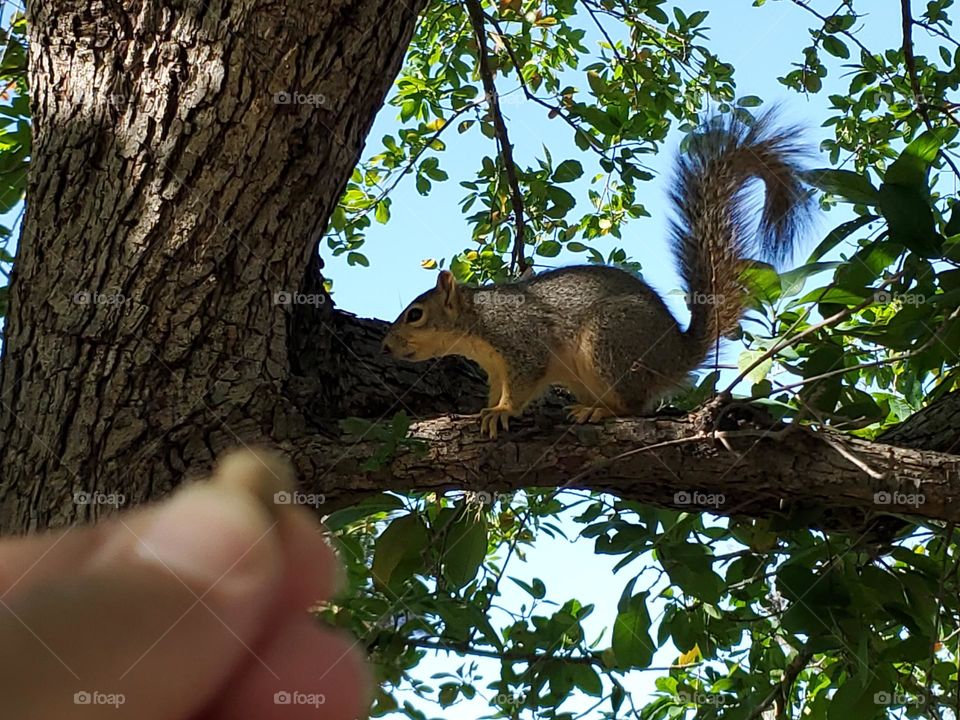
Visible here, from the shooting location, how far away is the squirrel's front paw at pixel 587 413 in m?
1.77

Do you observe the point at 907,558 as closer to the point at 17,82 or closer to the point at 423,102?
A: the point at 423,102

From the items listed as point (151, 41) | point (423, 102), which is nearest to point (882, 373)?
point (423, 102)

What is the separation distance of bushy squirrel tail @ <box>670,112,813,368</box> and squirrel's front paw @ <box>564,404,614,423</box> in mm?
252

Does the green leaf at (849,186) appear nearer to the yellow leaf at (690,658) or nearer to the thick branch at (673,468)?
the thick branch at (673,468)

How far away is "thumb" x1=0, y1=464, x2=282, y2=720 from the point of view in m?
0.27

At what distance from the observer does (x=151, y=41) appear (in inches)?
61.5

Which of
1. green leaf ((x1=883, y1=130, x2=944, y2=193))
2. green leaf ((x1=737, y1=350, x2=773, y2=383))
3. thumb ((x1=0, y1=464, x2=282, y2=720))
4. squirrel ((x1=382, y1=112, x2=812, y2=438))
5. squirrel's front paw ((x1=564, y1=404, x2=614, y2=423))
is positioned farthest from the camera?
squirrel ((x1=382, y1=112, x2=812, y2=438))

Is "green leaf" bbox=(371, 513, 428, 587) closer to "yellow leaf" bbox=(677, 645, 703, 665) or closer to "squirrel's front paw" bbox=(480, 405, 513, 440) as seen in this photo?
"squirrel's front paw" bbox=(480, 405, 513, 440)

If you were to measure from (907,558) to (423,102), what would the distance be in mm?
1654

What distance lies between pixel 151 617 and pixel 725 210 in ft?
5.93

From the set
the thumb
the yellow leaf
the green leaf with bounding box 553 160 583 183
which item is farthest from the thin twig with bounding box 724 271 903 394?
the green leaf with bounding box 553 160 583 183

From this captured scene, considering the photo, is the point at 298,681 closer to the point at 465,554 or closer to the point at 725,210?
the point at 465,554

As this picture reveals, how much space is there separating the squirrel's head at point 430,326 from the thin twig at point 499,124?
0.65 ft

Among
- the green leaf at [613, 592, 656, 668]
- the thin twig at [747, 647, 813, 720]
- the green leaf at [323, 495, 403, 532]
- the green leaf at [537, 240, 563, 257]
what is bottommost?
the thin twig at [747, 647, 813, 720]
